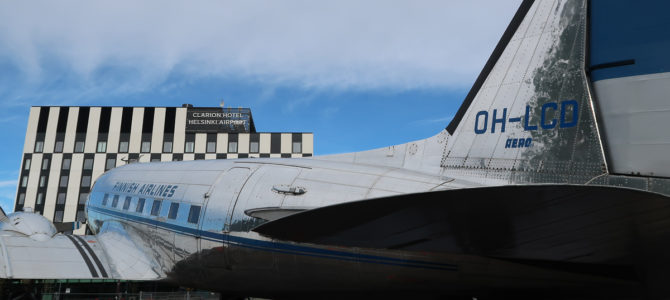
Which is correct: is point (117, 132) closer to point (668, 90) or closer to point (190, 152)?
point (190, 152)

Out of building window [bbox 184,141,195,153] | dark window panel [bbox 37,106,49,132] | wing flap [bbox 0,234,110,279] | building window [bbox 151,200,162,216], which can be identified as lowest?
wing flap [bbox 0,234,110,279]

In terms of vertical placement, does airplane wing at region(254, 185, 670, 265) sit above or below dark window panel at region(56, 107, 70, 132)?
below

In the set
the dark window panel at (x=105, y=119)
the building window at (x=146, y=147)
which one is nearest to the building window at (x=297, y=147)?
the building window at (x=146, y=147)

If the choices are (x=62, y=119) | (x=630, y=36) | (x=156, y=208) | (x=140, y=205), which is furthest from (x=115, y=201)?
(x=62, y=119)

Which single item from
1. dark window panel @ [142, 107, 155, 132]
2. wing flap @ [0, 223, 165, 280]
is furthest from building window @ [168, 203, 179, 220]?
dark window panel @ [142, 107, 155, 132]

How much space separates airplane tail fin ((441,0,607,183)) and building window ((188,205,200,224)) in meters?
3.92

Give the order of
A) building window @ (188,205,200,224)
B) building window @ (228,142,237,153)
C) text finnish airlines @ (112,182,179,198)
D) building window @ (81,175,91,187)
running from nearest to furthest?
building window @ (188,205,200,224) → text finnish airlines @ (112,182,179,198) → building window @ (81,175,91,187) → building window @ (228,142,237,153)

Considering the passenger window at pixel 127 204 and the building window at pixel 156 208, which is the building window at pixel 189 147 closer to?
the passenger window at pixel 127 204

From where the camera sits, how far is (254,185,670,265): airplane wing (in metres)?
2.95

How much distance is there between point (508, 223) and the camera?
355cm

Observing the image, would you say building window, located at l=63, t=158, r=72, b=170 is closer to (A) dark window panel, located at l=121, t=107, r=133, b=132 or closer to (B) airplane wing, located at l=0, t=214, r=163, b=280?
(A) dark window panel, located at l=121, t=107, r=133, b=132

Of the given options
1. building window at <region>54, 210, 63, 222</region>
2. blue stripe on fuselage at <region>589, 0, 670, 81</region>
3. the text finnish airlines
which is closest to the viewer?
blue stripe on fuselage at <region>589, 0, 670, 81</region>

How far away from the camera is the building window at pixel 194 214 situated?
24.0 ft

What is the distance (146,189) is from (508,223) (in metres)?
7.94
